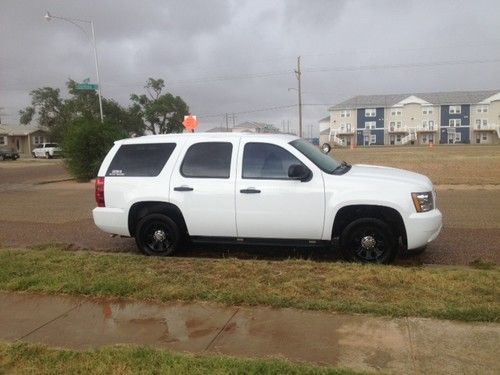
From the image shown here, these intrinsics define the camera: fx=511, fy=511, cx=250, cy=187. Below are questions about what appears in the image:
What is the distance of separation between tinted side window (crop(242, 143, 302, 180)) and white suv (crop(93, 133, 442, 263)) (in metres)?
0.01

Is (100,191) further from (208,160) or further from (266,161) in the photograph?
(266,161)

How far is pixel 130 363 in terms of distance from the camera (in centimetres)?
385

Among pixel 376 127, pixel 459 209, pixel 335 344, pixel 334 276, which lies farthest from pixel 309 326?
pixel 376 127

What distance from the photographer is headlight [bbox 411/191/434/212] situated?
6.39m

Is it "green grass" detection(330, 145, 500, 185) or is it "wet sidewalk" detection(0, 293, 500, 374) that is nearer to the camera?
"wet sidewalk" detection(0, 293, 500, 374)

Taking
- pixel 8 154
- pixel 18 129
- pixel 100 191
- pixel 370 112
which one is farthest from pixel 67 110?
pixel 100 191

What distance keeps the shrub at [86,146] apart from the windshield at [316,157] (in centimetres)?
1690

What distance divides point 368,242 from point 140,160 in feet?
11.3

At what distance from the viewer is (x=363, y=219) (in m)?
6.51

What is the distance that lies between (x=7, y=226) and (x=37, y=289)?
5659 mm

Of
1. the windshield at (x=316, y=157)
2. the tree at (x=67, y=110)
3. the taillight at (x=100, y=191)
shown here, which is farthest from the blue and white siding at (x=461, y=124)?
the taillight at (x=100, y=191)

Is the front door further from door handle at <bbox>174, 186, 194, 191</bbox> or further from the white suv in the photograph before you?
door handle at <bbox>174, 186, 194, 191</bbox>

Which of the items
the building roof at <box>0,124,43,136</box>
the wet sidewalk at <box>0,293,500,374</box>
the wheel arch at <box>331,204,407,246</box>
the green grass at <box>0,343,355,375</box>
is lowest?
the wet sidewalk at <box>0,293,500,374</box>

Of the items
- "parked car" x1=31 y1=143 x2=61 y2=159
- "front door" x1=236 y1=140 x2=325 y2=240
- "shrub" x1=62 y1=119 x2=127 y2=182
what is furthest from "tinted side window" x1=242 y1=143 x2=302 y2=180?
"parked car" x1=31 y1=143 x2=61 y2=159
